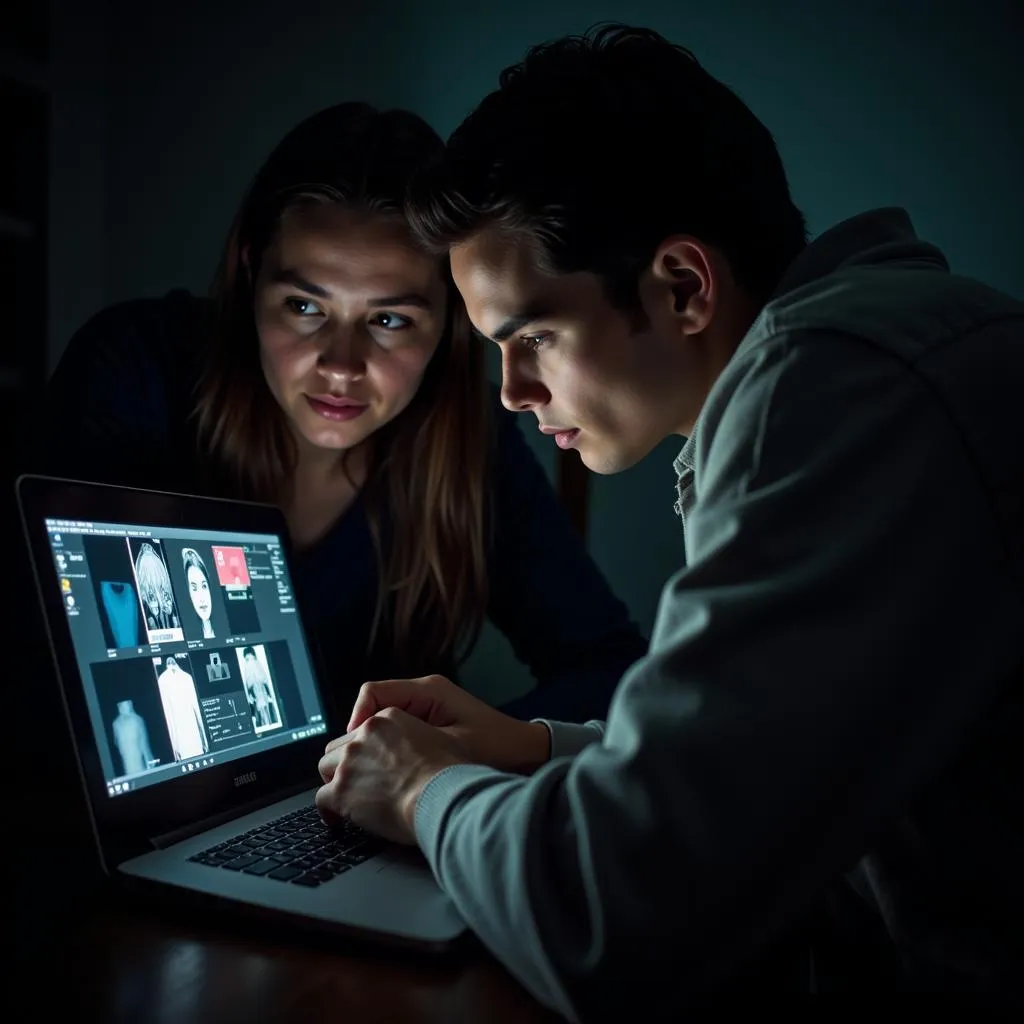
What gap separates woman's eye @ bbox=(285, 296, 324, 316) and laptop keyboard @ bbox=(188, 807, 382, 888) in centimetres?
75

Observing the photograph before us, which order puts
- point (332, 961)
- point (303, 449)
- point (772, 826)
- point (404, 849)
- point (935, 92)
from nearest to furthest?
point (772, 826)
point (332, 961)
point (404, 849)
point (303, 449)
point (935, 92)

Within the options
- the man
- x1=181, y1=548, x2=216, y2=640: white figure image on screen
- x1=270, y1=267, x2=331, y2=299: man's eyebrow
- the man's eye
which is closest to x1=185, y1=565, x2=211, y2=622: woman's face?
x1=181, y1=548, x2=216, y2=640: white figure image on screen

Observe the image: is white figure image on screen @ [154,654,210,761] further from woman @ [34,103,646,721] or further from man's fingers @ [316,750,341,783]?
woman @ [34,103,646,721]

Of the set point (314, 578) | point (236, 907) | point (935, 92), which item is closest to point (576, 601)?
point (314, 578)

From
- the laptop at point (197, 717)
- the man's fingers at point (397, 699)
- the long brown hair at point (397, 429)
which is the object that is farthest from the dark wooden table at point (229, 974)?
the long brown hair at point (397, 429)

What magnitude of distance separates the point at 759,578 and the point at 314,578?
3.40 feet

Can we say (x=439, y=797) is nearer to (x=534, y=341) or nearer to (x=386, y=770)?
(x=386, y=770)

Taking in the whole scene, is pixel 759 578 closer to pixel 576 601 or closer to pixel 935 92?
pixel 576 601

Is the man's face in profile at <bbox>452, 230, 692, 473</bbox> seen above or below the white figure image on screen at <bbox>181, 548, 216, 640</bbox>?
above

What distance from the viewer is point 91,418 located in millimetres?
1431

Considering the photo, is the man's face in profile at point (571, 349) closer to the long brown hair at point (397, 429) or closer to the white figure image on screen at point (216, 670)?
the white figure image on screen at point (216, 670)

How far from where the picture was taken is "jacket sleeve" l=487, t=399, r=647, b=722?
1462 millimetres

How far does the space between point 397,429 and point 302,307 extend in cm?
25

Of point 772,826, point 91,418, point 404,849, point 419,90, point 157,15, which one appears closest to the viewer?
point 772,826
